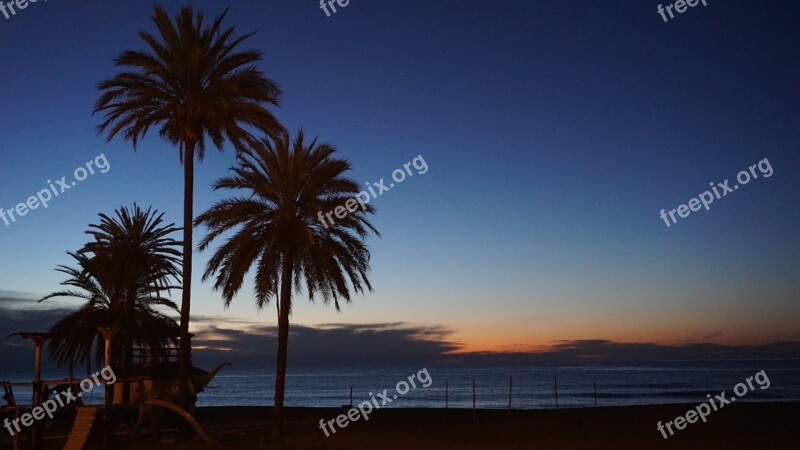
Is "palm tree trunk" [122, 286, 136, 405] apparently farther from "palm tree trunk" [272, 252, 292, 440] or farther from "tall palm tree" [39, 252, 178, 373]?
"palm tree trunk" [272, 252, 292, 440]

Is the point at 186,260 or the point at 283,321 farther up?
the point at 186,260

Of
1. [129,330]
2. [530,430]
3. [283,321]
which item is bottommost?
[530,430]

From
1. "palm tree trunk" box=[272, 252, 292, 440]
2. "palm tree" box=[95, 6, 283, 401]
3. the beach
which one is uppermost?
"palm tree" box=[95, 6, 283, 401]

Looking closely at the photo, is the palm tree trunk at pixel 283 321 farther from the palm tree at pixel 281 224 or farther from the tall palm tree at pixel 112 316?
the tall palm tree at pixel 112 316

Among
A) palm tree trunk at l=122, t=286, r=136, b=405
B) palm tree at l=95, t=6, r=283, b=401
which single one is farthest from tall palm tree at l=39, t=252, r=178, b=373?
palm tree at l=95, t=6, r=283, b=401

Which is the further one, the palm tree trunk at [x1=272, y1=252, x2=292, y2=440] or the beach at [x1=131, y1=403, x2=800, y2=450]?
the palm tree trunk at [x1=272, y1=252, x2=292, y2=440]

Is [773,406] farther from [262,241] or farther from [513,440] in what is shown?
[262,241]

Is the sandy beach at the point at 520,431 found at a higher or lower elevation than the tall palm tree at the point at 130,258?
lower

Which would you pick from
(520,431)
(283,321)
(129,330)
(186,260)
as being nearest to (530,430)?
(520,431)

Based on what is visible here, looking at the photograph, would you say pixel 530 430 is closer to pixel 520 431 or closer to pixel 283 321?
pixel 520 431

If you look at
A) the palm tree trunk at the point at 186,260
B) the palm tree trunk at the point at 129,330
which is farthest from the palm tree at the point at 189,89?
the palm tree trunk at the point at 129,330

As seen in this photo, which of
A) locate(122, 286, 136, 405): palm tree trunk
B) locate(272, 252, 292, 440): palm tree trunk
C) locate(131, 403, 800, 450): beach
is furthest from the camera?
locate(122, 286, 136, 405): palm tree trunk

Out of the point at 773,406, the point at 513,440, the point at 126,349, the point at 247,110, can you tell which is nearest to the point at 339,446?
the point at 513,440

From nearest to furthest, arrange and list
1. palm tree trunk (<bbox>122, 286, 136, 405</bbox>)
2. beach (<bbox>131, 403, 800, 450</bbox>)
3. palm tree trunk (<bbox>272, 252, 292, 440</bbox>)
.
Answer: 1. beach (<bbox>131, 403, 800, 450</bbox>)
2. palm tree trunk (<bbox>272, 252, 292, 440</bbox>)
3. palm tree trunk (<bbox>122, 286, 136, 405</bbox>)
